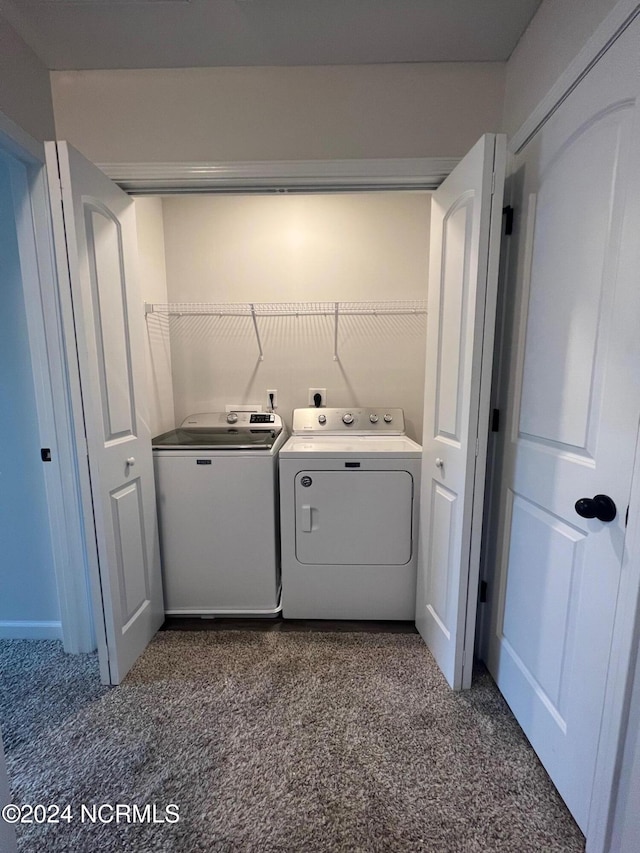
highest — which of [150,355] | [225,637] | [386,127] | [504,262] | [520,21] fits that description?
[520,21]

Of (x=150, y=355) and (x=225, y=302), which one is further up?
(x=225, y=302)

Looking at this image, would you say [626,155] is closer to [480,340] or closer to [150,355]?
[480,340]

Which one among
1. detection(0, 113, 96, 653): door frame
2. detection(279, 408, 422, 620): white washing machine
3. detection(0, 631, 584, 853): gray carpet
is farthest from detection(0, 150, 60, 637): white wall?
detection(279, 408, 422, 620): white washing machine

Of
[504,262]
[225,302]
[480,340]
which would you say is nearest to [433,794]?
[480,340]

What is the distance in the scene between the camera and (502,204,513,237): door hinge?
4.20ft

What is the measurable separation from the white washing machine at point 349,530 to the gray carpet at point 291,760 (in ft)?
0.84

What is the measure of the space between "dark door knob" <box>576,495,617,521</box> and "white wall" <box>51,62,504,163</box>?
1.46 m

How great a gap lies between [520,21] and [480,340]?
1.16 meters

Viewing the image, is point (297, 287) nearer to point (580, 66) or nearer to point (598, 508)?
point (580, 66)

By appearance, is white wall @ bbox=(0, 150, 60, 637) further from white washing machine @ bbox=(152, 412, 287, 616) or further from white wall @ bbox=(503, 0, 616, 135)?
white wall @ bbox=(503, 0, 616, 135)

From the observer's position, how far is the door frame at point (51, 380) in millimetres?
1354

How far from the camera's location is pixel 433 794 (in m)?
1.06

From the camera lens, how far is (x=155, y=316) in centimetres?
216

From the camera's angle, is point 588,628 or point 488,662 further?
point 488,662
